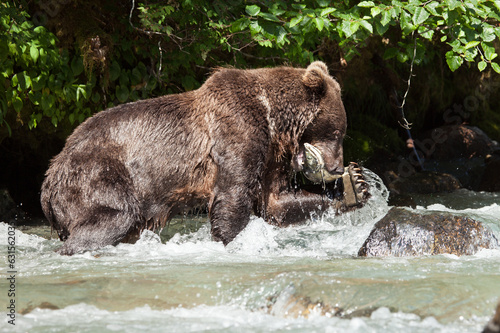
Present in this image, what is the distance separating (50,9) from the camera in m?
7.25

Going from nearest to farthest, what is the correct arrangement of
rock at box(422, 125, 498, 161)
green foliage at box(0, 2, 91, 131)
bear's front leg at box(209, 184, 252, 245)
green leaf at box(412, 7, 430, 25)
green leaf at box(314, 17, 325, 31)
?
bear's front leg at box(209, 184, 252, 245), green leaf at box(412, 7, 430, 25), green leaf at box(314, 17, 325, 31), green foliage at box(0, 2, 91, 131), rock at box(422, 125, 498, 161)

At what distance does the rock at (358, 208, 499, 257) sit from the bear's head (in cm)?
101

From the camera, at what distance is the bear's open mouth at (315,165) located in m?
6.16

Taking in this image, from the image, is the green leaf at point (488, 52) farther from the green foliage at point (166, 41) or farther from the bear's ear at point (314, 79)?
the bear's ear at point (314, 79)

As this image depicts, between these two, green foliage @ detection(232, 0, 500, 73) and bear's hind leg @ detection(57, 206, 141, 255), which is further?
green foliage @ detection(232, 0, 500, 73)

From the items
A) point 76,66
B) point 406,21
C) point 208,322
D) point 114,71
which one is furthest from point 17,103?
point 208,322

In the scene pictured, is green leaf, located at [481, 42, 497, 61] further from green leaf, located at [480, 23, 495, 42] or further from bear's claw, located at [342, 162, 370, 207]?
bear's claw, located at [342, 162, 370, 207]

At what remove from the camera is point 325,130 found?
6.18 m

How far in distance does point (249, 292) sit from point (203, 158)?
238 centimetres

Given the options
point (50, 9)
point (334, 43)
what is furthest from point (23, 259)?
point (334, 43)

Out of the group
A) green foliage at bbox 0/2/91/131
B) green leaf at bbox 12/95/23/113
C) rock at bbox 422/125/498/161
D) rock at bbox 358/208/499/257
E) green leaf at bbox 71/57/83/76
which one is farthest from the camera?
rock at bbox 422/125/498/161

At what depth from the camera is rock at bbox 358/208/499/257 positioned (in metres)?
5.06

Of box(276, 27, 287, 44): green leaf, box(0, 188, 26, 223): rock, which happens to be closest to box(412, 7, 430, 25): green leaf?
box(276, 27, 287, 44): green leaf

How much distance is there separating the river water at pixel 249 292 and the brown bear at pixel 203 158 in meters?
0.45
